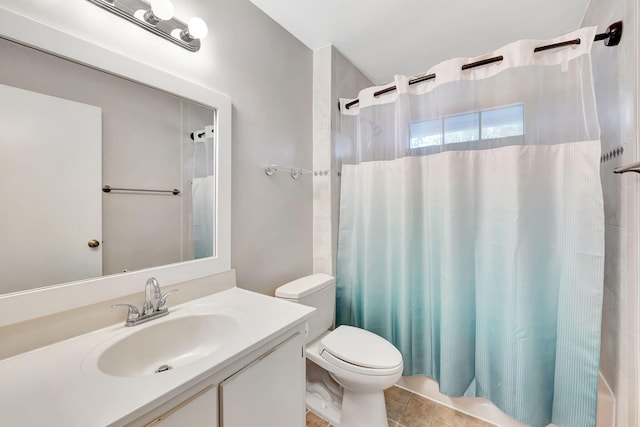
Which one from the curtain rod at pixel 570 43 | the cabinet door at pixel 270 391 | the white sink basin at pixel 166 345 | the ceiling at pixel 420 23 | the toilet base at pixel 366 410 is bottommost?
the toilet base at pixel 366 410

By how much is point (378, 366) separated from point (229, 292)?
83 centimetres

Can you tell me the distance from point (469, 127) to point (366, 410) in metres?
1.63

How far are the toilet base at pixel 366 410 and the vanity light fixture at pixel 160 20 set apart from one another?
6.28ft

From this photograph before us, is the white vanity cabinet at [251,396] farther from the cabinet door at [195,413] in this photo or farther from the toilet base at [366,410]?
the toilet base at [366,410]

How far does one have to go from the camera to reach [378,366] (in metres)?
1.25

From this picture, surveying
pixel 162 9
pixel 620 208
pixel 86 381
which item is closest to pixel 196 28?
pixel 162 9

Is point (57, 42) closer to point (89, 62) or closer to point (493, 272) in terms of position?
point (89, 62)

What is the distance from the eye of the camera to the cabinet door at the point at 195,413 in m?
0.61

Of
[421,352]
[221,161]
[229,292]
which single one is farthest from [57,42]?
[421,352]

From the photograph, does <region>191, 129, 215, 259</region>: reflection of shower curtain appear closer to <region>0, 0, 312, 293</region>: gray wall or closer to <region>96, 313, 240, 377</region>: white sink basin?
<region>0, 0, 312, 293</region>: gray wall

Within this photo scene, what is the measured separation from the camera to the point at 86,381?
625 mm

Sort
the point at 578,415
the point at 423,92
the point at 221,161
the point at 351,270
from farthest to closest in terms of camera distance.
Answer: the point at 351,270 < the point at 423,92 < the point at 221,161 < the point at 578,415

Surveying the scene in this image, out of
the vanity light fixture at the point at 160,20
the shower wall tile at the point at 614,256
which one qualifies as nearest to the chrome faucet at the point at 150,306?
the vanity light fixture at the point at 160,20

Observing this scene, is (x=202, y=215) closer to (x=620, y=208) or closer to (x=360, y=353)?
(x=360, y=353)
